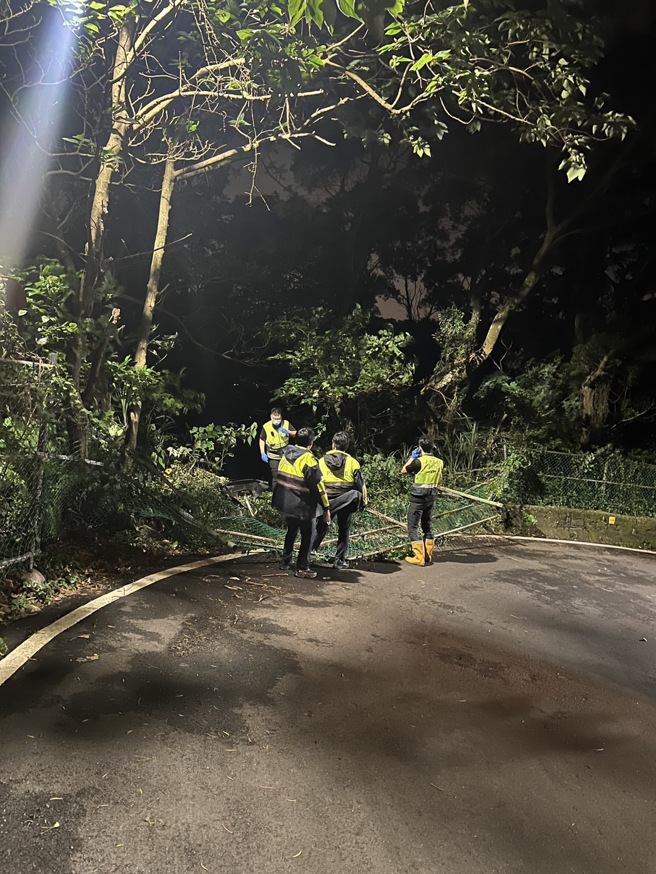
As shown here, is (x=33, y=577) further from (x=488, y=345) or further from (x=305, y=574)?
(x=488, y=345)

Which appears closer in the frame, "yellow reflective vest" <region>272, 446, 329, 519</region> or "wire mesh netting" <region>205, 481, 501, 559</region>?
"yellow reflective vest" <region>272, 446, 329, 519</region>

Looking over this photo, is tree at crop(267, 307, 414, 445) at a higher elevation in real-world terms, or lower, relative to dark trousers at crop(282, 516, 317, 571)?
higher

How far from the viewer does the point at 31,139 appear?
9102 millimetres

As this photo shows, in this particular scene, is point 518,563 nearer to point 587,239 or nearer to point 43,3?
point 43,3

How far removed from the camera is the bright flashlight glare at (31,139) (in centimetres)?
870

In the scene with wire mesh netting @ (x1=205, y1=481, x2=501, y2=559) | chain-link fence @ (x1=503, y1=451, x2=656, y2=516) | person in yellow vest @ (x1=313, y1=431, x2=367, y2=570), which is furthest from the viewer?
chain-link fence @ (x1=503, y1=451, x2=656, y2=516)

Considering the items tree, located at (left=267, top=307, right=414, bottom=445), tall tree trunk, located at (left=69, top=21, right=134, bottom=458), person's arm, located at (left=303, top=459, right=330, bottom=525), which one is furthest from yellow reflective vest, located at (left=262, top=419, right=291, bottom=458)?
person's arm, located at (left=303, top=459, right=330, bottom=525)

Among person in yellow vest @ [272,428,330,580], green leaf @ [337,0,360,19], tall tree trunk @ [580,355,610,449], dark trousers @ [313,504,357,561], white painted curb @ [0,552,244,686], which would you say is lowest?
white painted curb @ [0,552,244,686]

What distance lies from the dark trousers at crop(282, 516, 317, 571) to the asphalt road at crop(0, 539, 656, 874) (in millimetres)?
1219

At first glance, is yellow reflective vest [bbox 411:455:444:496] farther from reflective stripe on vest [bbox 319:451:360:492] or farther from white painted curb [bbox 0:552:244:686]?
white painted curb [bbox 0:552:244:686]

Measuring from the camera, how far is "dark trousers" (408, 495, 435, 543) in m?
9.80

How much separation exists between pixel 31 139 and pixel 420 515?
296 inches

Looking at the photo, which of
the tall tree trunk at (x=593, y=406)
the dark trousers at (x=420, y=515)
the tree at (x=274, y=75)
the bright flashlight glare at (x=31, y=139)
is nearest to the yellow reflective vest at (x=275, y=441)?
the tree at (x=274, y=75)

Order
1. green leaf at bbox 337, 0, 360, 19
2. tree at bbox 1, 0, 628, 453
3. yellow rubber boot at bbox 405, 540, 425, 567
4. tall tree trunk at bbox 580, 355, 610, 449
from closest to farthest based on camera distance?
green leaf at bbox 337, 0, 360, 19 → tree at bbox 1, 0, 628, 453 → yellow rubber boot at bbox 405, 540, 425, 567 → tall tree trunk at bbox 580, 355, 610, 449
